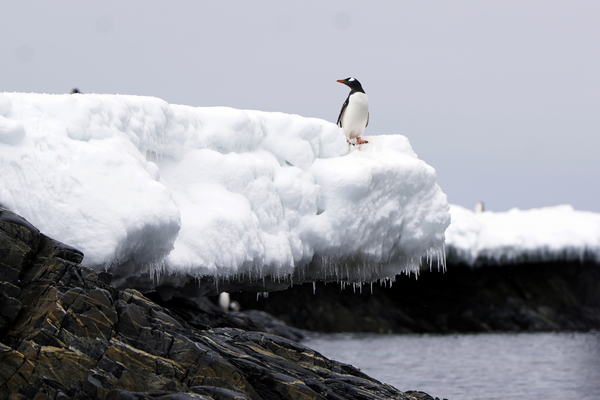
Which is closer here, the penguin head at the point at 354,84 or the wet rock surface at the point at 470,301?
the penguin head at the point at 354,84

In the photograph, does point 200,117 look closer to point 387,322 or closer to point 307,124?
point 307,124

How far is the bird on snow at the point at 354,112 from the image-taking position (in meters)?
11.0

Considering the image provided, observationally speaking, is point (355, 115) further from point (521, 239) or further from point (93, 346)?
point (521, 239)

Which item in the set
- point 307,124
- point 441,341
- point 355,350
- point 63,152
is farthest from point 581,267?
point 63,152

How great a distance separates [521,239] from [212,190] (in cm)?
1733

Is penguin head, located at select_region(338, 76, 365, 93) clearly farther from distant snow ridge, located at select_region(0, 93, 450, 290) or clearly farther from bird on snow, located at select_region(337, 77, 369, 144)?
distant snow ridge, located at select_region(0, 93, 450, 290)

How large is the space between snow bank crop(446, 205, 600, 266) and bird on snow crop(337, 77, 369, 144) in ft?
39.5

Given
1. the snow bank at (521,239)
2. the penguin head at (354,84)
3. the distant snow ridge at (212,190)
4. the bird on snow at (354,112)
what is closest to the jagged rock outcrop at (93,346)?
the distant snow ridge at (212,190)

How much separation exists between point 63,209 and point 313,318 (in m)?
→ 20.0

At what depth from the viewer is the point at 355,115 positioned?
11094mm

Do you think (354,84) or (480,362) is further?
(480,362)

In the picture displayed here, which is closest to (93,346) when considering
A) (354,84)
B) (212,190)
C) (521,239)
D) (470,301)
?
(212,190)

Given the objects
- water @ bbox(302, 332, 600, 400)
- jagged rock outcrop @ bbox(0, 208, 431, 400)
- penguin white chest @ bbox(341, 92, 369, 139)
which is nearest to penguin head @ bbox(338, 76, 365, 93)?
penguin white chest @ bbox(341, 92, 369, 139)

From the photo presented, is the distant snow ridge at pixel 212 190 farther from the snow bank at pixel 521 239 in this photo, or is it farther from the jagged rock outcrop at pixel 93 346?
the snow bank at pixel 521 239
